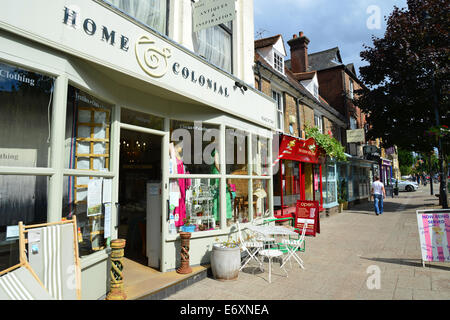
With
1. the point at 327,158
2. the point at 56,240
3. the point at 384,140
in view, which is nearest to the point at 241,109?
the point at 56,240

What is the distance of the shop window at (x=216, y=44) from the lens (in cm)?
619

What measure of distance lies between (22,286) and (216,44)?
6207 mm

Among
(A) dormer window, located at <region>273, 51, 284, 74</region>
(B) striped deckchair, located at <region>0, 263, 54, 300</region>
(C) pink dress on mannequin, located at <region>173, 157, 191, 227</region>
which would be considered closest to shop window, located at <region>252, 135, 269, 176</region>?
(C) pink dress on mannequin, located at <region>173, 157, 191, 227</region>

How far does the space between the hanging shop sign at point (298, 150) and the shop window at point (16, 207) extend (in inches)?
281

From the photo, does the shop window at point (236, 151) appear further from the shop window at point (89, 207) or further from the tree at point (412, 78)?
the tree at point (412, 78)

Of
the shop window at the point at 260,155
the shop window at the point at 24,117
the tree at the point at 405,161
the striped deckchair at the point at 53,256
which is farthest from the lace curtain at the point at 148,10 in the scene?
the tree at the point at 405,161

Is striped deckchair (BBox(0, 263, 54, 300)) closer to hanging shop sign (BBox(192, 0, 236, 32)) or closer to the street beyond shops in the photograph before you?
the street beyond shops

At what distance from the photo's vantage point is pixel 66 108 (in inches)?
132

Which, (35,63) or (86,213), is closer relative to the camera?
(35,63)

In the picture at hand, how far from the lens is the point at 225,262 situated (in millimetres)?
4801

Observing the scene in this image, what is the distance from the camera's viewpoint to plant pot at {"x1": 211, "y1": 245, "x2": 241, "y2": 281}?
15.8 ft
